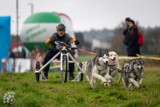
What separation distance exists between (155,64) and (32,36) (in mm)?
16059

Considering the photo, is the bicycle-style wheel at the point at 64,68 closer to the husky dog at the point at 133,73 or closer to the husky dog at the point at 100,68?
the husky dog at the point at 100,68

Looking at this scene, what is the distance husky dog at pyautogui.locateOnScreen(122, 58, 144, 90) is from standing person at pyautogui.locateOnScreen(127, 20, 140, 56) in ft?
13.4

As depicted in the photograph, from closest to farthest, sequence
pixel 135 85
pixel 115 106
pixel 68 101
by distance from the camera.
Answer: pixel 115 106, pixel 68 101, pixel 135 85

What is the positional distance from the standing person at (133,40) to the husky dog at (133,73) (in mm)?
4079

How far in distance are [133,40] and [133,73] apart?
4354 mm

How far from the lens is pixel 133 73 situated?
13.3 m

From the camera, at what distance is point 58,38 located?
16438 mm

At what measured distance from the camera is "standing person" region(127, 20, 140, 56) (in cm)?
1741

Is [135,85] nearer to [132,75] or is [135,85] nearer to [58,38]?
[132,75]

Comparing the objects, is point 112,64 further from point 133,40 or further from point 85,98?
point 133,40

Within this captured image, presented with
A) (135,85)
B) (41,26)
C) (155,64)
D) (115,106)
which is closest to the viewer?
(115,106)

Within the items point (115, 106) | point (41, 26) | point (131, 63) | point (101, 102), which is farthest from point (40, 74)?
point (41, 26)

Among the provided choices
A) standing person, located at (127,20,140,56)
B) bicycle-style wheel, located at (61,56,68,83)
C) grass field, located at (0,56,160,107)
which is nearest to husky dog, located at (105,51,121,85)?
grass field, located at (0,56,160,107)

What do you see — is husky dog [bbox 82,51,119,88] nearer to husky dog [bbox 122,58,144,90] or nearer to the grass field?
the grass field
